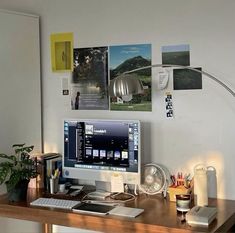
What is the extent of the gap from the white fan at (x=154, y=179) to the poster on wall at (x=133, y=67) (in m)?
0.38

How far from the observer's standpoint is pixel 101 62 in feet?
10.2

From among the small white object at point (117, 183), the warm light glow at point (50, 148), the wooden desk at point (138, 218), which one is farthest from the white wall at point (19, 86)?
the small white object at point (117, 183)

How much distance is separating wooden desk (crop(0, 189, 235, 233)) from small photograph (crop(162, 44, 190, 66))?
836 mm

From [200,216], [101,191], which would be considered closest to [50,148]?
[101,191]

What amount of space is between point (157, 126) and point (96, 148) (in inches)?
16.2

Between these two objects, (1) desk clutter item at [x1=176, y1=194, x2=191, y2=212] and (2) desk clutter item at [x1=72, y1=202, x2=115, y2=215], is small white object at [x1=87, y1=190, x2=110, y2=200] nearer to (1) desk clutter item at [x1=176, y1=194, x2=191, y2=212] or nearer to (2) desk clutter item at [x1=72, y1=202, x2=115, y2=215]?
(2) desk clutter item at [x1=72, y1=202, x2=115, y2=215]

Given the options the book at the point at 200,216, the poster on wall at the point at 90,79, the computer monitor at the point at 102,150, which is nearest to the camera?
the book at the point at 200,216

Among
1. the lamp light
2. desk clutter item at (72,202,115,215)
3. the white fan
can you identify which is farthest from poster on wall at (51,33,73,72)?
desk clutter item at (72,202,115,215)

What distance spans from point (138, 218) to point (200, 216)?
1.09ft

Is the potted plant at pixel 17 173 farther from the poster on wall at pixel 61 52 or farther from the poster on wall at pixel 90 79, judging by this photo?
the poster on wall at pixel 61 52

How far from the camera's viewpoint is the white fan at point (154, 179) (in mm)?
2912

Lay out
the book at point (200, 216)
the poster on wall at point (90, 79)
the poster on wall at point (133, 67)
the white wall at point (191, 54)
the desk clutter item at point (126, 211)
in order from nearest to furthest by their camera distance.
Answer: the book at point (200, 216) → the desk clutter item at point (126, 211) → the white wall at point (191, 54) → the poster on wall at point (133, 67) → the poster on wall at point (90, 79)

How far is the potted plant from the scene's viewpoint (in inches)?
111

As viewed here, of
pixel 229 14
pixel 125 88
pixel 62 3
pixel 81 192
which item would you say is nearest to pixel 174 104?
pixel 125 88
